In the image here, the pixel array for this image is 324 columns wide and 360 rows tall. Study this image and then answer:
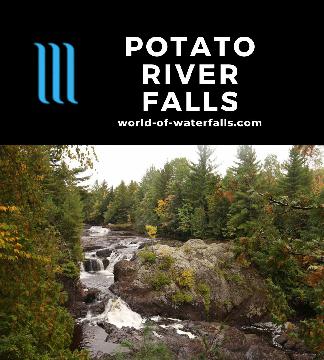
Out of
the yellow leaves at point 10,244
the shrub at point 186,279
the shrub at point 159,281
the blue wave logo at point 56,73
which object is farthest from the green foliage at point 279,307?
the shrub at point 159,281

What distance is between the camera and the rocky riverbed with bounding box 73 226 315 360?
16078mm

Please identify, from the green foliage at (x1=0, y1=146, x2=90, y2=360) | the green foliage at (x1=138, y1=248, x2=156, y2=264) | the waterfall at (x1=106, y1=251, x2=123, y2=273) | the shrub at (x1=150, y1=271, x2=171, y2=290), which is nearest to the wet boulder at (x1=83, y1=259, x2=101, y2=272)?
the waterfall at (x1=106, y1=251, x2=123, y2=273)

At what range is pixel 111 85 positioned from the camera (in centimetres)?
469

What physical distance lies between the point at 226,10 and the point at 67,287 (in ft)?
66.0

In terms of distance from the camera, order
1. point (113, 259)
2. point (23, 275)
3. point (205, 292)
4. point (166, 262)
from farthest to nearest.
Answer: point (113, 259) < point (166, 262) < point (205, 292) < point (23, 275)

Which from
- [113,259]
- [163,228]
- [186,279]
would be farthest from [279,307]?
[163,228]

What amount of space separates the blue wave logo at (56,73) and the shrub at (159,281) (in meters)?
18.5

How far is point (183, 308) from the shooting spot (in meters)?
20.6

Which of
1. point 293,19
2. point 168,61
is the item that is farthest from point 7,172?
point 293,19

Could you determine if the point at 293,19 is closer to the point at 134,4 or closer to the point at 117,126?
the point at 134,4

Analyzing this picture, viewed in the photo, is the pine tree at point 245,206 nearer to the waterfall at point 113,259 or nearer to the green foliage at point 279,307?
the waterfall at point 113,259

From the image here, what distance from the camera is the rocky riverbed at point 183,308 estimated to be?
16078mm

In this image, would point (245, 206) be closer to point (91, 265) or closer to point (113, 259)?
point (113, 259)

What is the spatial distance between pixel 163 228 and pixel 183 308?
2319cm
